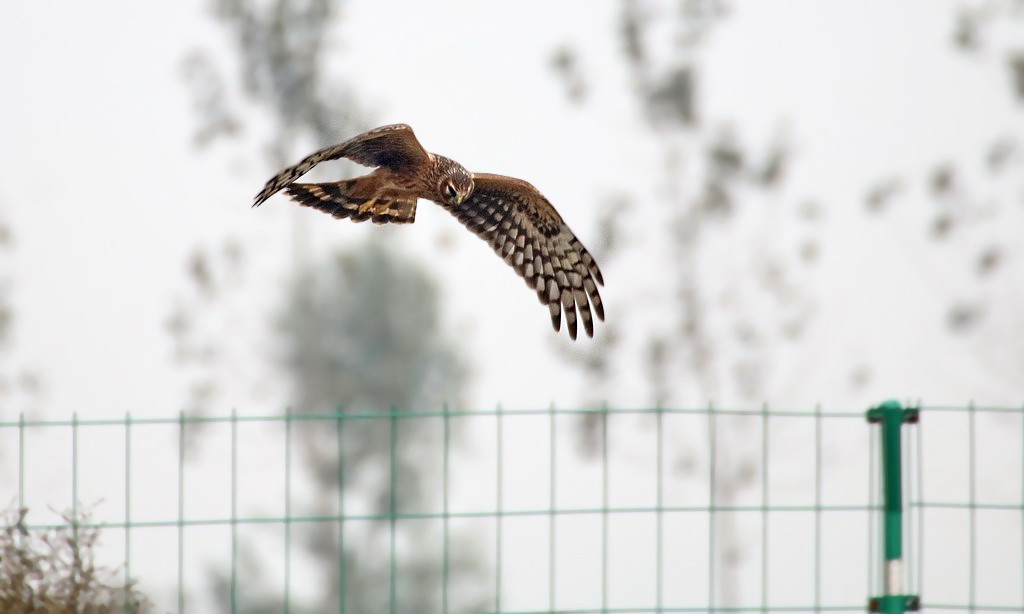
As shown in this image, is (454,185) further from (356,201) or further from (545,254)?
(545,254)

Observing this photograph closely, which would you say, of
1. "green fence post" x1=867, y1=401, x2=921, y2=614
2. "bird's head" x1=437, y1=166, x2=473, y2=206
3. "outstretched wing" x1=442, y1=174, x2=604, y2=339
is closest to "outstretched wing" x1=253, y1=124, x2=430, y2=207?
"bird's head" x1=437, y1=166, x2=473, y2=206

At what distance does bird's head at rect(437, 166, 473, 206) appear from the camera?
4.36 meters

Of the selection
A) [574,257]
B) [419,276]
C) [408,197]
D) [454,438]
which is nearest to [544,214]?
[574,257]

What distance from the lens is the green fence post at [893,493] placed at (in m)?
4.82

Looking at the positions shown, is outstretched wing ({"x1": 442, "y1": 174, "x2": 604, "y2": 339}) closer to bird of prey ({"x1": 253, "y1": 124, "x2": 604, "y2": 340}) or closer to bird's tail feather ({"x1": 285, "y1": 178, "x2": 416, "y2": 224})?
bird of prey ({"x1": 253, "y1": 124, "x2": 604, "y2": 340})

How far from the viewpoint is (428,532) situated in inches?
441

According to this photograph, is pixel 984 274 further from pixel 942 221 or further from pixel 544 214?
pixel 544 214

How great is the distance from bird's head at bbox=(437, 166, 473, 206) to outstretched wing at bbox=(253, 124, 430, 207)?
0.11 metres

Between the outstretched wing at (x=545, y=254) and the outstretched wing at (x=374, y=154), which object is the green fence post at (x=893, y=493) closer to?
the outstretched wing at (x=545, y=254)

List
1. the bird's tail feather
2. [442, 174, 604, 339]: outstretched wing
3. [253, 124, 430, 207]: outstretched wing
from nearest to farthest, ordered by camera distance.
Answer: [253, 124, 430, 207]: outstretched wing
the bird's tail feather
[442, 174, 604, 339]: outstretched wing

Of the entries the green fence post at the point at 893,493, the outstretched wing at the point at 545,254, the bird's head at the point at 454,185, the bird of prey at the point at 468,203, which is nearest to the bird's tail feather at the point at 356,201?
the bird of prey at the point at 468,203

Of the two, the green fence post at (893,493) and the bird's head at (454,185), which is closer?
the bird's head at (454,185)

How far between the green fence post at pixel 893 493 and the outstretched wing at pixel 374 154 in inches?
80.7

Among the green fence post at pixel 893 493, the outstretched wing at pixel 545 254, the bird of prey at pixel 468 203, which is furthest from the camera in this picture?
the outstretched wing at pixel 545 254
